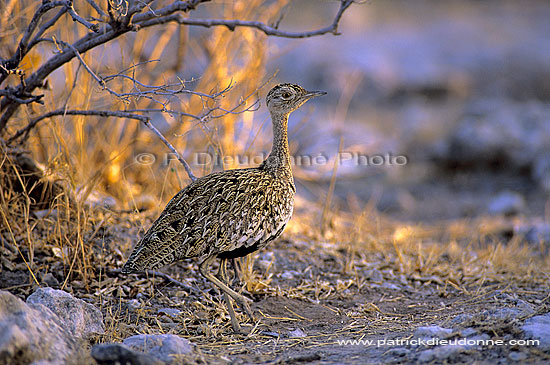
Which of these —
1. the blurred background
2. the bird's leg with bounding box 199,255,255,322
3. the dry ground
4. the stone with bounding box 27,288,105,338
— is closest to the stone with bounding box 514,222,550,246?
the dry ground

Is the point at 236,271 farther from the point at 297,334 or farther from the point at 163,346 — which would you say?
the point at 163,346

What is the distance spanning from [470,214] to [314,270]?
4.09 metres

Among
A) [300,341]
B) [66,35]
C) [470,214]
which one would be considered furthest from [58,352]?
[470,214]

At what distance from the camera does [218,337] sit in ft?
12.8

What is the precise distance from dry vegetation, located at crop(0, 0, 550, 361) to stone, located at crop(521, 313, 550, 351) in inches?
20.7

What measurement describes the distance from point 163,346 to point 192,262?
1.78 m

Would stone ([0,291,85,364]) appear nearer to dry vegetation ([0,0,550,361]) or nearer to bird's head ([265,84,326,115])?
dry vegetation ([0,0,550,361])

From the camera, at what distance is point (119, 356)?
2.97 meters

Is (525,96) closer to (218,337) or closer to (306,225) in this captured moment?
(306,225)

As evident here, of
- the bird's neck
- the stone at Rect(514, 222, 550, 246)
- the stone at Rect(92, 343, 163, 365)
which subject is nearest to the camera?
the stone at Rect(92, 343, 163, 365)

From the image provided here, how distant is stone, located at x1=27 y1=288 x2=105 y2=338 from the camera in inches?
142

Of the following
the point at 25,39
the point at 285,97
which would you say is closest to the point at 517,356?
the point at 285,97

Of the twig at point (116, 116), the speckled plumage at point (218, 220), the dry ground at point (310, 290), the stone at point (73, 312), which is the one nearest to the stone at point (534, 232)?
the dry ground at point (310, 290)

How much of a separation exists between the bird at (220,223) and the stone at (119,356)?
0.94m
